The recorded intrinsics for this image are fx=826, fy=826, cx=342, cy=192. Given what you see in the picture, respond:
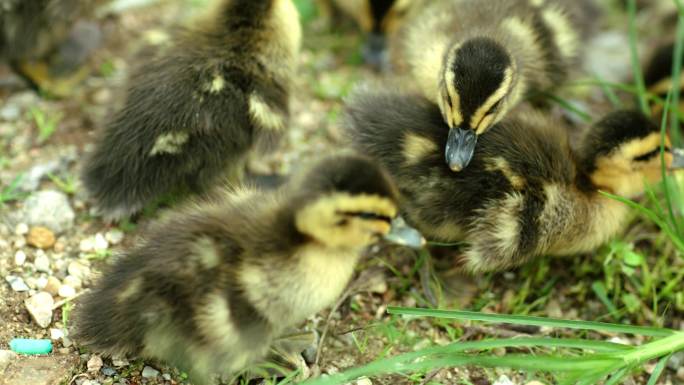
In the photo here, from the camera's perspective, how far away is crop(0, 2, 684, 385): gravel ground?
1.91 metres

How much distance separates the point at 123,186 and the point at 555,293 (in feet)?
3.97

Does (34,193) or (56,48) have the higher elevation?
(56,48)

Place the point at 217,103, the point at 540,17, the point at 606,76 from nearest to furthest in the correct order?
the point at 217,103 < the point at 540,17 < the point at 606,76

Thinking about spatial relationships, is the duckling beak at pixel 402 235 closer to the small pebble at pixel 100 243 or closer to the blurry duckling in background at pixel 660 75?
the small pebble at pixel 100 243

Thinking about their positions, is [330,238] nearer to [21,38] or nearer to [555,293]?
[555,293]

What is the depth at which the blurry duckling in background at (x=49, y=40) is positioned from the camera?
2512 millimetres

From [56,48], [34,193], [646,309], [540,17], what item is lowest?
[646,309]

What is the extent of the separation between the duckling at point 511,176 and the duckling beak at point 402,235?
165mm

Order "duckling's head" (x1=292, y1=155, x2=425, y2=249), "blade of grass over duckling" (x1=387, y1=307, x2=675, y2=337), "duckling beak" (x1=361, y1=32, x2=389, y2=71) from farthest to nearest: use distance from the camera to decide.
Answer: "duckling beak" (x1=361, y1=32, x2=389, y2=71) < "blade of grass over duckling" (x1=387, y1=307, x2=675, y2=337) < "duckling's head" (x1=292, y1=155, x2=425, y2=249)

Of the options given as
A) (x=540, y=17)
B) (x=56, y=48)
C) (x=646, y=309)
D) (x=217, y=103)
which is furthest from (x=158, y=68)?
(x=646, y=309)

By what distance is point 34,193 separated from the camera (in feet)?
7.59

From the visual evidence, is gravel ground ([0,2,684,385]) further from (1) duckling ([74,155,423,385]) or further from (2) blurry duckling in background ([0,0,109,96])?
(1) duckling ([74,155,423,385])

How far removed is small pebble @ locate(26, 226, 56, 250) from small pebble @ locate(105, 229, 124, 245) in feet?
0.46

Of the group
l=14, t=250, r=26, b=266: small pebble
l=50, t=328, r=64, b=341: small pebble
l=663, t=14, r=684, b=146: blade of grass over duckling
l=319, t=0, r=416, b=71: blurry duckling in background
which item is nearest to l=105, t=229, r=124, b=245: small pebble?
l=14, t=250, r=26, b=266: small pebble
